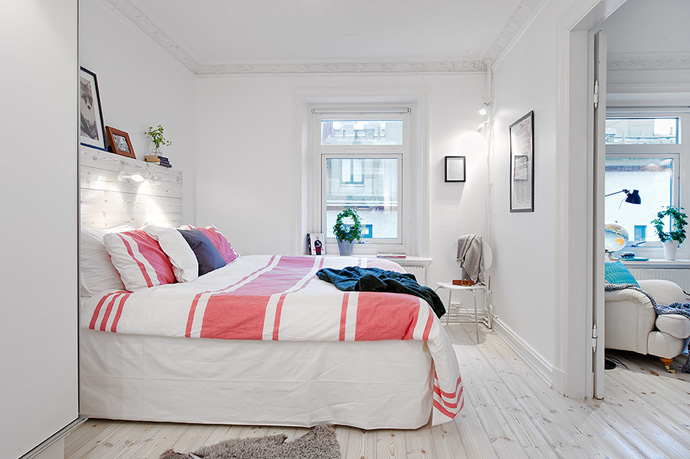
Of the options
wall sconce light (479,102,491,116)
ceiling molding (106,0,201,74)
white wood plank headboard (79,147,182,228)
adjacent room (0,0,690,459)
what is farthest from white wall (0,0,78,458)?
wall sconce light (479,102,491,116)

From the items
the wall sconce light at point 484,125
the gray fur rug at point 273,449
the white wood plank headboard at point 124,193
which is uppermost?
the wall sconce light at point 484,125

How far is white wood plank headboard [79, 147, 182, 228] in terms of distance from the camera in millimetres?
2531

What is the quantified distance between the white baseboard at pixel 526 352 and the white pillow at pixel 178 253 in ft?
7.94

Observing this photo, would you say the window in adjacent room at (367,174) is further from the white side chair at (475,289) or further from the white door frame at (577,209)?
the white door frame at (577,209)

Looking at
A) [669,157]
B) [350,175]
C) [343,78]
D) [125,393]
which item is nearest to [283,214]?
[350,175]

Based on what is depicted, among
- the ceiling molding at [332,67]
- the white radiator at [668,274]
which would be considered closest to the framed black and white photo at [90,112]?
the ceiling molding at [332,67]

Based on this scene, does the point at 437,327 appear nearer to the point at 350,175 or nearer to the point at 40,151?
the point at 40,151

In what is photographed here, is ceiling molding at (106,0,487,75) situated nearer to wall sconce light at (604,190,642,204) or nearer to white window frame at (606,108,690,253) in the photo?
white window frame at (606,108,690,253)

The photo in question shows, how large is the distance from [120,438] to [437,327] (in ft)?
5.49

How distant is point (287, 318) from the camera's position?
193 centimetres

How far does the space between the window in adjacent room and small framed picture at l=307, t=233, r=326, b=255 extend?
17 centimetres

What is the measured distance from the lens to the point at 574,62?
2.33m

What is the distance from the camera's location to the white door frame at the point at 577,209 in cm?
234

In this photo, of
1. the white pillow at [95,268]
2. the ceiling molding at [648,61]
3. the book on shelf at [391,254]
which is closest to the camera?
the white pillow at [95,268]
